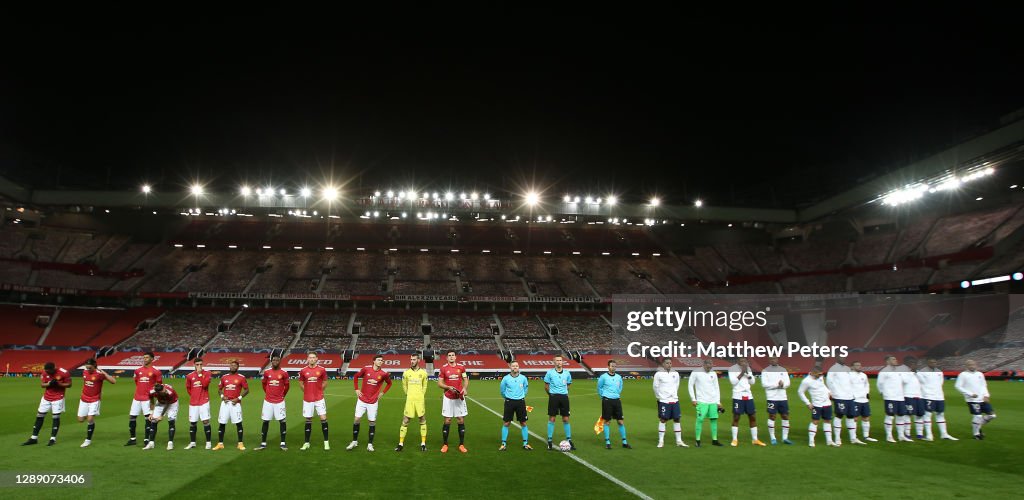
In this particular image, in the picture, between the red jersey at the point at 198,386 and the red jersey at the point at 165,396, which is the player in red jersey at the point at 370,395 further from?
the red jersey at the point at 165,396

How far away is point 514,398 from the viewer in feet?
40.5

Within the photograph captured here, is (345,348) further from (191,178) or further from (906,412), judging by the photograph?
(906,412)

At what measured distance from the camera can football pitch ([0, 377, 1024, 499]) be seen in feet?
28.1

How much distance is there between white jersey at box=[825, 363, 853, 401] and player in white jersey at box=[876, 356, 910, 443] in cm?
109

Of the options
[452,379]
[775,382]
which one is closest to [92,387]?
[452,379]

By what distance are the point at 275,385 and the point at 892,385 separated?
50.0 ft

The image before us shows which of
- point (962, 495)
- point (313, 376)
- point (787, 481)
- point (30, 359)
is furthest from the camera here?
point (30, 359)

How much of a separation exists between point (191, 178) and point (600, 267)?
44.2 metres

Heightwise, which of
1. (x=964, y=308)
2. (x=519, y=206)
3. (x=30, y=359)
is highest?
(x=519, y=206)

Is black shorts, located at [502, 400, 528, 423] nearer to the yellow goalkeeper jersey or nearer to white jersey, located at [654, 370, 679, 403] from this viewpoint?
the yellow goalkeeper jersey

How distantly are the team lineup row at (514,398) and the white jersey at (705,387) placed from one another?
24 millimetres

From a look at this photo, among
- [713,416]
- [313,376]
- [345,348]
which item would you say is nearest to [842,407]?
[713,416]

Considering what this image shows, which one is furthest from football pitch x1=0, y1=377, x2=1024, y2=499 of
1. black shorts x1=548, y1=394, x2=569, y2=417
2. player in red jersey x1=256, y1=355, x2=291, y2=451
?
black shorts x1=548, y1=394, x2=569, y2=417

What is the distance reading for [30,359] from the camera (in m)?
43.6
